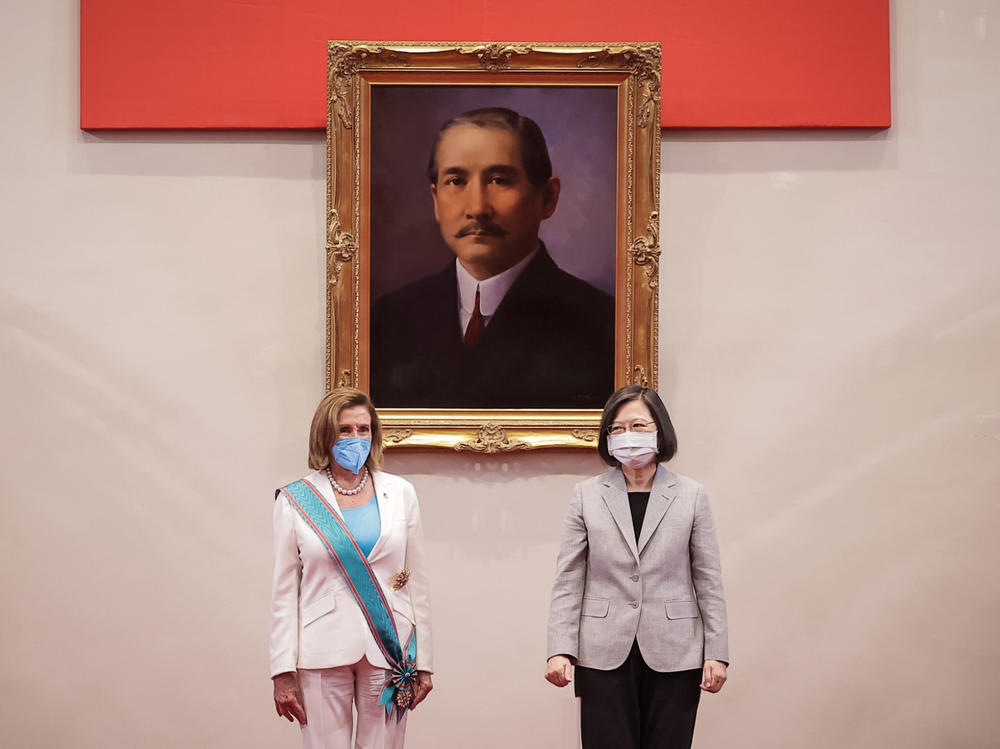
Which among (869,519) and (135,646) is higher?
(869,519)

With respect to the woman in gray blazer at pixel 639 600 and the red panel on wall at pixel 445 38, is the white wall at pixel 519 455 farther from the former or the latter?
the woman in gray blazer at pixel 639 600

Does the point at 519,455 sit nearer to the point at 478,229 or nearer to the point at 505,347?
the point at 505,347

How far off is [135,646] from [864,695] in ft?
11.0

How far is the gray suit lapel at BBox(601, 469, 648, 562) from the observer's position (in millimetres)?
3414

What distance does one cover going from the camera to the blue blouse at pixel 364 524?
351 centimetres

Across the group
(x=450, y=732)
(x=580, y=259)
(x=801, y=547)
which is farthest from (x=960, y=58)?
(x=450, y=732)

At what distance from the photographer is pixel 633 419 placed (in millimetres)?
3510

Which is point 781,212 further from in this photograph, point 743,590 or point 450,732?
point 450,732

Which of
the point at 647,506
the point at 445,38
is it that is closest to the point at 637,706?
the point at 647,506

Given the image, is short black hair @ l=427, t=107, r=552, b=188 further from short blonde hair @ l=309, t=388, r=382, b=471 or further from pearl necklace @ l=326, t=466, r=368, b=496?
pearl necklace @ l=326, t=466, r=368, b=496

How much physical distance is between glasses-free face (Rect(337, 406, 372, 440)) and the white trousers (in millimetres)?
745

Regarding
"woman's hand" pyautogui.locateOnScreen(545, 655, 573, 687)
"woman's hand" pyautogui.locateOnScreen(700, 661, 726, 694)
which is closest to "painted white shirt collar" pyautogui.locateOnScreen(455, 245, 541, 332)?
"woman's hand" pyautogui.locateOnScreen(545, 655, 573, 687)

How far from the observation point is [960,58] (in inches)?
195

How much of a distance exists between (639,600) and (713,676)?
32 cm
